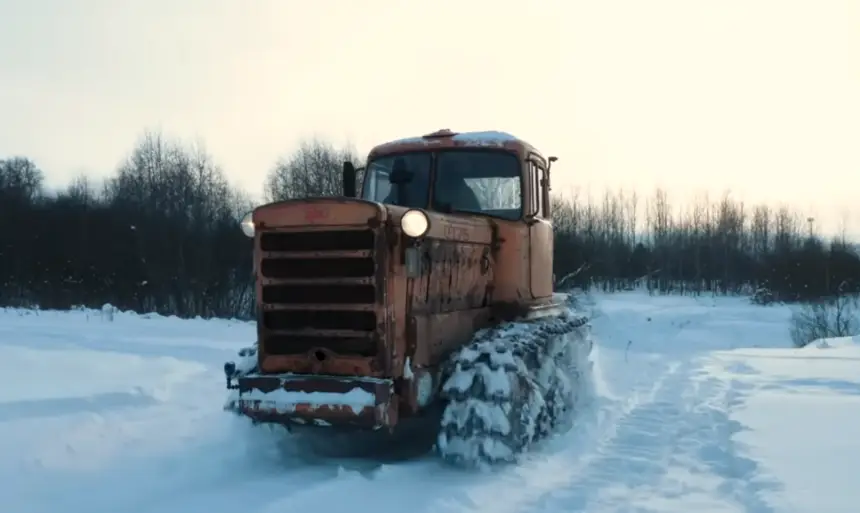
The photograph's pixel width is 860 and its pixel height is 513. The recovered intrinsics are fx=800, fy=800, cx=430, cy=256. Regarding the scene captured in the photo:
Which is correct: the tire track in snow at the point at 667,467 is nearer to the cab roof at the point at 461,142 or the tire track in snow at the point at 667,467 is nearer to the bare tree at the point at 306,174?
the cab roof at the point at 461,142

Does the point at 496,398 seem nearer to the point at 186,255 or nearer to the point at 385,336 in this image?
the point at 385,336

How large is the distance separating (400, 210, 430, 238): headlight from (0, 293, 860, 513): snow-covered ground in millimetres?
1980

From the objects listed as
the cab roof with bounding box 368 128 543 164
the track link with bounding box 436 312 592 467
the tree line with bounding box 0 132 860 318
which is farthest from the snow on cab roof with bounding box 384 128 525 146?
the tree line with bounding box 0 132 860 318

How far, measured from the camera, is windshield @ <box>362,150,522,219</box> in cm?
853

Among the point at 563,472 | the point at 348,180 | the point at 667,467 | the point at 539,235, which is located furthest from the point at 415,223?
the point at 539,235

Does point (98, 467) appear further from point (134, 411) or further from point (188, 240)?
point (188, 240)

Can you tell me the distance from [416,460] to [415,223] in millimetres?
2230

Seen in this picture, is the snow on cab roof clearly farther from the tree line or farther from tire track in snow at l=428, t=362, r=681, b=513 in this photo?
the tree line

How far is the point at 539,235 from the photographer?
934 centimetres

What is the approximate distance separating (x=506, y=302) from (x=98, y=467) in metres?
4.32

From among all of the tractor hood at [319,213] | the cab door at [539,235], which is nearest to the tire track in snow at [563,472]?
the cab door at [539,235]

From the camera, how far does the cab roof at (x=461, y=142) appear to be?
28.4ft

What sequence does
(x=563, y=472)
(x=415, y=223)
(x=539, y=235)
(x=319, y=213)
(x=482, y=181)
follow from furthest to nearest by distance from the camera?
(x=539, y=235) < (x=482, y=181) < (x=563, y=472) < (x=319, y=213) < (x=415, y=223)

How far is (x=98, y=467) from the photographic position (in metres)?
6.61
